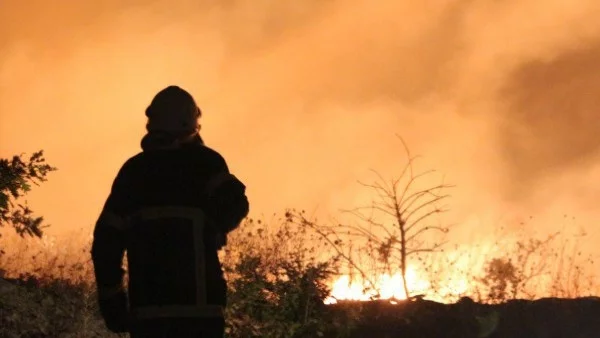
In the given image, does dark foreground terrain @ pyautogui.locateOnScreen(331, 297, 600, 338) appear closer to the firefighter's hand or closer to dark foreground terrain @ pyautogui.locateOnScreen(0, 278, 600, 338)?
dark foreground terrain @ pyautogui.locateOnScreen(0, 278, 600, 338)

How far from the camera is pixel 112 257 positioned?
5.00 m

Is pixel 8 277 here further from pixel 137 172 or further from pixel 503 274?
pixel 137 172

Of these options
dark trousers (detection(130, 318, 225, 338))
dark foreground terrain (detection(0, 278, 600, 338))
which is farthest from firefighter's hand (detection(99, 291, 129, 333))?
dark foreground terrain (detection(0, 278, 600, 338))

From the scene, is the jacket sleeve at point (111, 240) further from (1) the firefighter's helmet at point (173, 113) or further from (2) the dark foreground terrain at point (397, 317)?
(2) the dark foreground terrain at point (397, 317)

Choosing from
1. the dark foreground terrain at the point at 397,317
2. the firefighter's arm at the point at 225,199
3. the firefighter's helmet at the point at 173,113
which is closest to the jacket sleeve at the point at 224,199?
the firefighter's arm at the point at 225,199

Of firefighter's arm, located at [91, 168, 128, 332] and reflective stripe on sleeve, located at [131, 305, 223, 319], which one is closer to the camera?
reflective stripe on sleeve, located at [131, 305, 223, 319]

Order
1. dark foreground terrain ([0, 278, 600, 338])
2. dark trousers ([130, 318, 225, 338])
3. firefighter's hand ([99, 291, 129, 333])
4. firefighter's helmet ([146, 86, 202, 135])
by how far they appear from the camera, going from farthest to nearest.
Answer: dark foreground terrain ([0, 278, 600, 338]), firefighter's hand ([99, 291, 129, 333]), firefighter's helmet ([146, 86, 202, 135]), dark trousers ([130, 318, 225, 338])

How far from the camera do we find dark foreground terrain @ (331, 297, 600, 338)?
459 inches

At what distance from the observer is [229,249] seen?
11.7 meters

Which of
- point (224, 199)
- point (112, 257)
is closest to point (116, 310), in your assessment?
point (112, 257)

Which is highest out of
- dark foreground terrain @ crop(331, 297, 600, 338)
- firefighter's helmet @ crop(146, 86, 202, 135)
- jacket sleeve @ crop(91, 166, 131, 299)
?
firefighter's helmet @ crop(146, 86, 202, 135)

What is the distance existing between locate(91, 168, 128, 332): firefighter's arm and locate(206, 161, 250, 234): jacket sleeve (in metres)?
0.48

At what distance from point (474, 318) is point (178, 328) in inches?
320

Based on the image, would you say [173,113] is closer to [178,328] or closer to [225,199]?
[225,199]
